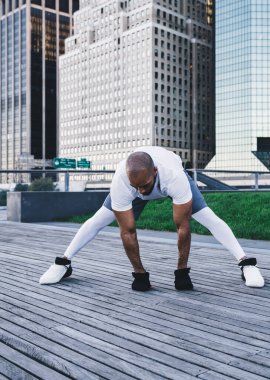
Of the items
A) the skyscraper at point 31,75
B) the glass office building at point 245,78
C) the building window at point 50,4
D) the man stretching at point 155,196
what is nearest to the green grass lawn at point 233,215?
the man stretching at point 155,196

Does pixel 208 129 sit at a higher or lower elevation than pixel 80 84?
lower

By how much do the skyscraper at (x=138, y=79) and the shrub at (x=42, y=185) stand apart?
10958 cm

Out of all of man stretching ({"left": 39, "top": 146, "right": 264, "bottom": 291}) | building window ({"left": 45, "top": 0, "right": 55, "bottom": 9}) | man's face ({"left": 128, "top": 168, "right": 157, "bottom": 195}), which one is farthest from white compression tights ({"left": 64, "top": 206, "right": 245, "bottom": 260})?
building window ({"left": 45, "top": 0, "right": 55, "bottom": 9})

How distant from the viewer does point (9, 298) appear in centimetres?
373

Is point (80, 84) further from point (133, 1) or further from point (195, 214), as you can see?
point (195, 214)

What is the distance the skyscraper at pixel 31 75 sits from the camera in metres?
140

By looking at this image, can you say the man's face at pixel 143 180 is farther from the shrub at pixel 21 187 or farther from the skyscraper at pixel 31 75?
the skyscraper at pixel 31 75

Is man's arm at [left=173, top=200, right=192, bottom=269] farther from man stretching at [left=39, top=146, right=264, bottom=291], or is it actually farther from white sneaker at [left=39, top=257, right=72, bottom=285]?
white sneaker at [left=39, top=257, right=72, bottom=285]

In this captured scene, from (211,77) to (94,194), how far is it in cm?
13275

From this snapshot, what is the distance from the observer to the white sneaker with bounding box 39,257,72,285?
4266 millimetres

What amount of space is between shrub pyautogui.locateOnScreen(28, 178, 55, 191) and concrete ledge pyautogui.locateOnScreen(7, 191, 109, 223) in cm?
11

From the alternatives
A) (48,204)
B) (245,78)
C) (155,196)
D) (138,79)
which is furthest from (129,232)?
(138,79)

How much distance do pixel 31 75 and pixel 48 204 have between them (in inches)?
5347

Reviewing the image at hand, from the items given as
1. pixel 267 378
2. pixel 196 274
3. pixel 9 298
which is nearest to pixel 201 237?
pixel 196 274
